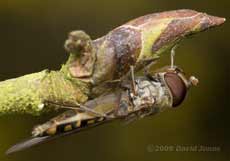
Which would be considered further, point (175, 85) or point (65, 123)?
point (175, 85)

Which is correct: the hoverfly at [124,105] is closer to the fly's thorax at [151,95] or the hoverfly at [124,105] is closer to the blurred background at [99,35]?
A: the fly's thorax at [151,95]

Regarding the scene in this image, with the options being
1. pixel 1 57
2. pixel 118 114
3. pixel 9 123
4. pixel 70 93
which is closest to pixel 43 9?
pixel 1 57

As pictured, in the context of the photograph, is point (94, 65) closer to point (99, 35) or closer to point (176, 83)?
point (176, 83)

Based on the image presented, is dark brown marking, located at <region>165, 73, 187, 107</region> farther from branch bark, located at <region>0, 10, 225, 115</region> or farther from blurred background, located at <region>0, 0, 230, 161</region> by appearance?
blurred background, located at <region>0, 0, 230, 161</region>

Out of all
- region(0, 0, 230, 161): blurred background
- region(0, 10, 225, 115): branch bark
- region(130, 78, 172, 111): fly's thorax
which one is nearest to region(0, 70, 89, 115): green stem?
region(0, 10, 225, 115): branch bark

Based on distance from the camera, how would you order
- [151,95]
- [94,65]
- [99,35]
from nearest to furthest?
1. [94,65]
2. [151,95]
3. [99,35]

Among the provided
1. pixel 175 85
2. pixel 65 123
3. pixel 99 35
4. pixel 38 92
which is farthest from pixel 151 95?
pixel 99 35
